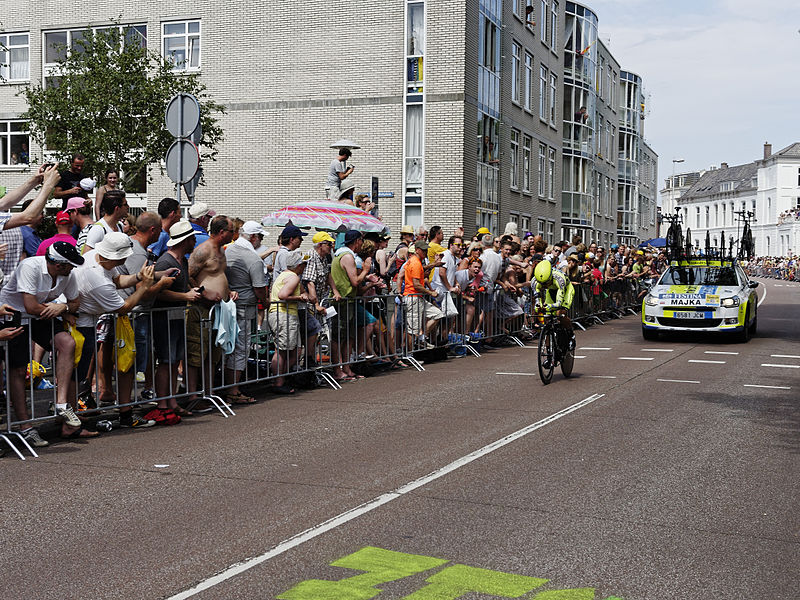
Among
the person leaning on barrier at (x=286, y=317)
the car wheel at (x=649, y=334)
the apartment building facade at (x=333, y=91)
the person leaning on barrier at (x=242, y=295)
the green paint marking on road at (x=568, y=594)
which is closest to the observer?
the green paint marking on road at (x=568, y=594)

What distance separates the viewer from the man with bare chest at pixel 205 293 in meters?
10.2

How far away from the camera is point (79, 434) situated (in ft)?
28.6

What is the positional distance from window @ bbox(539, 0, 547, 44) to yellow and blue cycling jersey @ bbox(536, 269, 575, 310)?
27.8m

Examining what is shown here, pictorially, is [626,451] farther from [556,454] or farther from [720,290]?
[720,290]

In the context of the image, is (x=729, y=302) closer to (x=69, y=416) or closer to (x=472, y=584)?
(x=69, y=416)

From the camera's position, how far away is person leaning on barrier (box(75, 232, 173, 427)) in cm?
884

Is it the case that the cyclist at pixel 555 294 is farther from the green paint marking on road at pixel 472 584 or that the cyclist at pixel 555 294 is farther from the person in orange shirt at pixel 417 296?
the green paint marking on road at pixel 472 584

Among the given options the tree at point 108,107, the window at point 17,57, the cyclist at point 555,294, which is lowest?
the cyclist at point 555,294

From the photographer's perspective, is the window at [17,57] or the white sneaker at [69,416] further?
the window at [17,57]

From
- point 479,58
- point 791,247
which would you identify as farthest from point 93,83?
point 791,247

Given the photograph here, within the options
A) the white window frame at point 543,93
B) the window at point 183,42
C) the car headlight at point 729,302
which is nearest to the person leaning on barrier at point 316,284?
the car headlight at point 729,302

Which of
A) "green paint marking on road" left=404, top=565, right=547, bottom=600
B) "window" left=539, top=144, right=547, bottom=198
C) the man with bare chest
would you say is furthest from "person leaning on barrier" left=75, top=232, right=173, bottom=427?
"window" left=539, top=144, right=547, bottom=198

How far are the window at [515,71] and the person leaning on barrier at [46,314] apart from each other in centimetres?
2792

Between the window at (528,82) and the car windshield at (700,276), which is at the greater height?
the window at (528,82)
